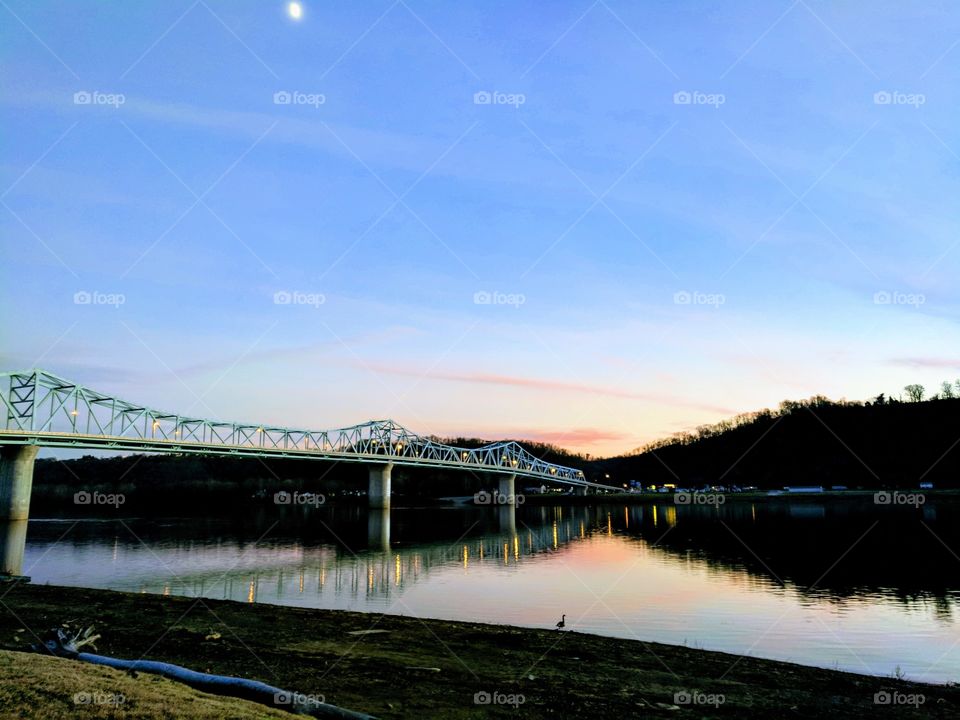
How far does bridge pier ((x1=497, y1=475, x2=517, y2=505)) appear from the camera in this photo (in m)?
146

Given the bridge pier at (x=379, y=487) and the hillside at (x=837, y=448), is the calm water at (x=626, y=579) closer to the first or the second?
the bridge pier at (x=379, y=487)

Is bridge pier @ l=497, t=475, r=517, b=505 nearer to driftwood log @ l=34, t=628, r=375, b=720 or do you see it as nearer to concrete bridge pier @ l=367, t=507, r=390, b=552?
concrete bridge pier @ l=367, t=507, r=390, b=552

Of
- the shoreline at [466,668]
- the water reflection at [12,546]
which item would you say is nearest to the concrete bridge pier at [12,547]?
the water reflection at [12,546]

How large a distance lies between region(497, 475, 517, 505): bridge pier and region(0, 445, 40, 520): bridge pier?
3635 inches

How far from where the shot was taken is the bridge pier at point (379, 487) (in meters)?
117

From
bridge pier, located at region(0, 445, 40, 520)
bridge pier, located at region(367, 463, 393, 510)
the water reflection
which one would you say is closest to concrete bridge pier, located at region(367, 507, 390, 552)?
the water reflection

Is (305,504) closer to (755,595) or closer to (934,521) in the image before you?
(934,521)

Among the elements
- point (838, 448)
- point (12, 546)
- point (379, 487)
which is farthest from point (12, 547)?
point (838, 448)

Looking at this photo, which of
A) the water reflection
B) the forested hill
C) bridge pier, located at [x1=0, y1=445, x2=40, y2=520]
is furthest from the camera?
the forested hill

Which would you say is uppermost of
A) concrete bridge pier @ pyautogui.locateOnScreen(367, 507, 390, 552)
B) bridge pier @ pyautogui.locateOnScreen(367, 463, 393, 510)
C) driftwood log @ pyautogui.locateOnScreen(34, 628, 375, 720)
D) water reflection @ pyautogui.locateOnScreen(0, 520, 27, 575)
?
bridge pier @ pyautogui.locateOnScreen(367, 463, 393, 510)

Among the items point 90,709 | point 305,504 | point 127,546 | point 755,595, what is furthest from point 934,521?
point 305,504

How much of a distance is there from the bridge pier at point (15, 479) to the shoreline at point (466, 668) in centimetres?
5560

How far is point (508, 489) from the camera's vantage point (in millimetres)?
148875

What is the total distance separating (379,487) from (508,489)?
122 feet
